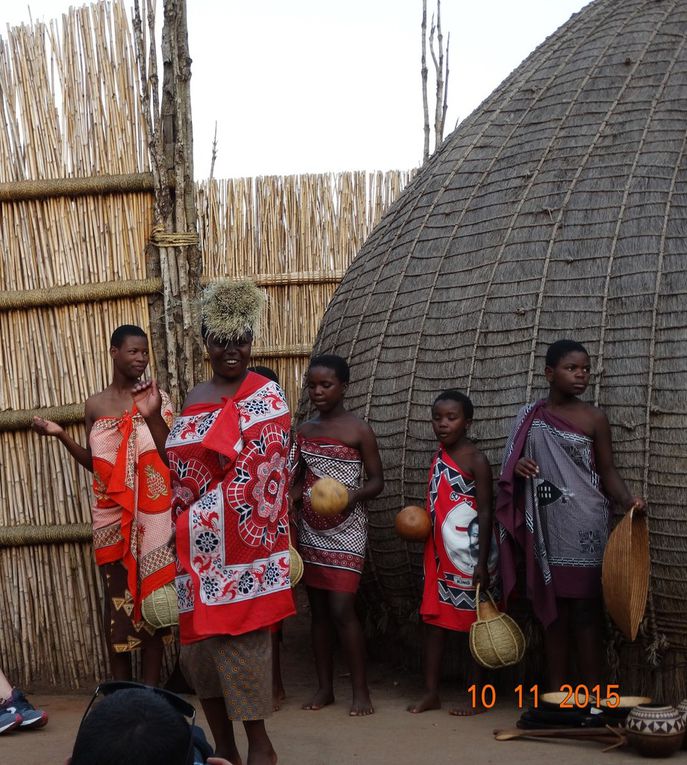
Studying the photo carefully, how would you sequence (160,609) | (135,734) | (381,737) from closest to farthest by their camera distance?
1. (135,734)
2. (381,737)
3. (160,609)

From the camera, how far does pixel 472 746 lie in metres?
4.29

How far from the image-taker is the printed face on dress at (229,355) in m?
3.96

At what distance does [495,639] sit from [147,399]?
1.73 m

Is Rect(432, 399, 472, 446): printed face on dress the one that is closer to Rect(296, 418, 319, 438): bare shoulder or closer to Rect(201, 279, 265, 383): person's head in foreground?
Rect(296, 418, 319, 438): bare shoulder

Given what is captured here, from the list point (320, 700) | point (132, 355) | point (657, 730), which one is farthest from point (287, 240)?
point (657, 730)

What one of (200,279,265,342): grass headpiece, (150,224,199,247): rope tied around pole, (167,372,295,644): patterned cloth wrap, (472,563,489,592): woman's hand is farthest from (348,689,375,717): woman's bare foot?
(150,224,199,247): rope tied around pole

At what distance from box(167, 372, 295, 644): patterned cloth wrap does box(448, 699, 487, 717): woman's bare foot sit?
4.02 ft

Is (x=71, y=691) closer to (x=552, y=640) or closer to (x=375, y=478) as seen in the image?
(x=375, y=478)

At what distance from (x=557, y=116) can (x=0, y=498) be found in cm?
340

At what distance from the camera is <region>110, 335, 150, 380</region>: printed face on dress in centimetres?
502

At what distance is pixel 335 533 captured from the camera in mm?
4984

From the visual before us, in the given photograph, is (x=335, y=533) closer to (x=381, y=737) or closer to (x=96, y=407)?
(x=381, y=737)

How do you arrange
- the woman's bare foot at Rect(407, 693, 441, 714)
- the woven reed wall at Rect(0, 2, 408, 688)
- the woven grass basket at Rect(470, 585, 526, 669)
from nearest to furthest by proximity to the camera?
the woven grass basket at Rect(470, 585, 526, 669) → the woman's bare foot at Rect(407, 693, 441, 714) → the woven reed wall at Rect(0, 2, 408, 688)

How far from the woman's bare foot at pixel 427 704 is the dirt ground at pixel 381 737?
29 millimetres
